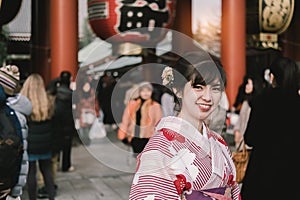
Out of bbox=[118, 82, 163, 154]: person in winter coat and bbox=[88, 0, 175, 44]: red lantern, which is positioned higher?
bbox=[88, 0, 175, 44]: red lantern

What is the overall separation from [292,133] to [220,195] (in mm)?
1180

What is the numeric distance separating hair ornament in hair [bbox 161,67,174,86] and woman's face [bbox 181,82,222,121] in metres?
0.08

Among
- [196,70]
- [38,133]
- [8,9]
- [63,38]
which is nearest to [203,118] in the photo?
[196,70]

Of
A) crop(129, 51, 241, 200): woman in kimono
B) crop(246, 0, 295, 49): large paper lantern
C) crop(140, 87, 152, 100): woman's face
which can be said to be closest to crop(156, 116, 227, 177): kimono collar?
crop(129, 51, 241, 200): woman in kimono

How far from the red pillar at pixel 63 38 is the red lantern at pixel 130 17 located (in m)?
0.89

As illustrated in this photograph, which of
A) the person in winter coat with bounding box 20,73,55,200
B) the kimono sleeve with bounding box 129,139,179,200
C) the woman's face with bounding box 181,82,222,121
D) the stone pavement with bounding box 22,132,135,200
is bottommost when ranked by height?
the stone pavement with bounding box 22,132,135,200

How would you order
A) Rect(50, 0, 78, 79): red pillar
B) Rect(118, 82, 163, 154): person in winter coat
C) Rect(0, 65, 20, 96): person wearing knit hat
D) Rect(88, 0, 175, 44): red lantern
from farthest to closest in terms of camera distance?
Rect(50, 0, 78, 79): red pillar < Rect(88, 0, 175, 44): red lantern < Rect(118, 82, 163, 154): person in winter coat < Rect(0, 65, 20, 96): person wearing knit hat

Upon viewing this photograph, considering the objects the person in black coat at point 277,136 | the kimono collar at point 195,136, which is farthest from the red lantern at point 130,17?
the kimono collar at point 195,136

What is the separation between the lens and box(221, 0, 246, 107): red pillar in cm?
864

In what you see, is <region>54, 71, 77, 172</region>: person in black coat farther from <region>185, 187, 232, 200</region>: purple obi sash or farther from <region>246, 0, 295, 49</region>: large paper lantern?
<region>185, 187, 232, 200</region>: purple obi sash

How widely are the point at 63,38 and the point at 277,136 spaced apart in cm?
582

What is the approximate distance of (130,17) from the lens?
6797 mm

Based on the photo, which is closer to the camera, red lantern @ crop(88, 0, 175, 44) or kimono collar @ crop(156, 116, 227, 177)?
kimono collar @ crop(156, 116, 227, 177)

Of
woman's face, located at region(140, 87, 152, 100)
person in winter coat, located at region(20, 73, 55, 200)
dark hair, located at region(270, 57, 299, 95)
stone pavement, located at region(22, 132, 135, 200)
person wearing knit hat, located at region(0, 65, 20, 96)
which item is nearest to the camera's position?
dark hair, located at region(270, 57, 299, 95)
